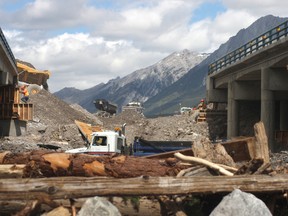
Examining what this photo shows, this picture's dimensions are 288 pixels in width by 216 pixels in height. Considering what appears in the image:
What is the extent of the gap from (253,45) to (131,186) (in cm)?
3266

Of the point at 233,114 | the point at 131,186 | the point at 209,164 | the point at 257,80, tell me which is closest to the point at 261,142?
the point at 209,164

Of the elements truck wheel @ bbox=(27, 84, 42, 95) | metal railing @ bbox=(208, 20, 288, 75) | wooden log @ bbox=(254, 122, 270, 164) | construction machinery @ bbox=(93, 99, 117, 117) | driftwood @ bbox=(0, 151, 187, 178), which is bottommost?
driftwood @ bbox=(0, 151, 187, 178)

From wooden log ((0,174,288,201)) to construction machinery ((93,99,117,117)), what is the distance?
75.0m

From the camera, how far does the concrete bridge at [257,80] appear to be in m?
34.8

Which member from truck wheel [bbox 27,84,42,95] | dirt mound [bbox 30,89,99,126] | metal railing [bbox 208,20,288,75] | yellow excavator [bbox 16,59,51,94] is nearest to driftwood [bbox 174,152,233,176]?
metal railing [bbox 208,20,288,75]

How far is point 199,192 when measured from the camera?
26.6ft

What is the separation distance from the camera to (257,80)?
46281 millimetres

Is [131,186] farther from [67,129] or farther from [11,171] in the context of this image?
[67,129]

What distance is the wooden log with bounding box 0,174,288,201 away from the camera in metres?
8.03

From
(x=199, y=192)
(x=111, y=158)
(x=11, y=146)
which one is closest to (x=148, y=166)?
(x=111, y=158)

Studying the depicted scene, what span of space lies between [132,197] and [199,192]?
1.08 meters

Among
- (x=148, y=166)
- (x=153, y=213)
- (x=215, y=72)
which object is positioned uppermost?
(x=215, y=72)

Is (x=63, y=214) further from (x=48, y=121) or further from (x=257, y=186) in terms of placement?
(x=48, y=121)

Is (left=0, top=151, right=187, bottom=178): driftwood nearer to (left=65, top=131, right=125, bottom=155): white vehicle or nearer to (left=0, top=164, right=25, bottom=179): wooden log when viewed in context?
(left=0, top=164, right=25, bottom=179): wooden log
